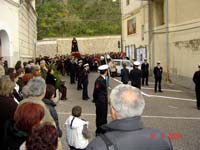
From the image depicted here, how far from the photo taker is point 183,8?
3081 centimetres

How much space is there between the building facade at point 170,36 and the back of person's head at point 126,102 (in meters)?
23.6

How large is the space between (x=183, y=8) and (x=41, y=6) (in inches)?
1808

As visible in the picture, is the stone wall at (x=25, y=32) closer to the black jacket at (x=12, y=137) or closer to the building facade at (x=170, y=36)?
the building facade at (x=170, y=36)

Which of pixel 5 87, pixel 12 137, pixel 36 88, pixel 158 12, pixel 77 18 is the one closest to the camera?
pixel 12 137

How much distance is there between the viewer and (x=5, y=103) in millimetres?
5934

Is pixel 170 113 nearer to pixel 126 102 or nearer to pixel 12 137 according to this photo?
Result: pixel 12 137

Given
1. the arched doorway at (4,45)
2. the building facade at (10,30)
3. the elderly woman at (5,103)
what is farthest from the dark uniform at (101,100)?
the arched doorway at (4,45)

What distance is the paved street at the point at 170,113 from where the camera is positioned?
1153 centimetres

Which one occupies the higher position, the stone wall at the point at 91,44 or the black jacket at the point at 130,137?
the stone wall at the point at 91,44

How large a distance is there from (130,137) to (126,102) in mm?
308

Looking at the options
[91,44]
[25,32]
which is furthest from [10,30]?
[91,44]

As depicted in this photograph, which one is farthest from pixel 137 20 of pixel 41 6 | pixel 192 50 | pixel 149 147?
pixel 149 147

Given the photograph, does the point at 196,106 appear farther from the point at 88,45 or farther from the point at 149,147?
the point at 88,45

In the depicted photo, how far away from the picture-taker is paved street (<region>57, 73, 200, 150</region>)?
454 inches
